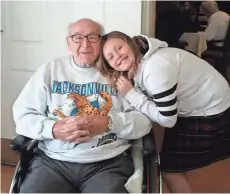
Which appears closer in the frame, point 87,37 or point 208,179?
point 87,37

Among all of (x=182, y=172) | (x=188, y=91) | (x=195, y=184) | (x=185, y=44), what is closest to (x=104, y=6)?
(x=188, y=91)

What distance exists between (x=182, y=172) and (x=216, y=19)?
95.8 inches

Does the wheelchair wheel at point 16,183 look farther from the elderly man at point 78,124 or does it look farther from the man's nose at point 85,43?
the man's nose at point 85,43

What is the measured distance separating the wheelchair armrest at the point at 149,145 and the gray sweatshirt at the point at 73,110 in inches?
1.1

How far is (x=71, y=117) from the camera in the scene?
1.75 metres

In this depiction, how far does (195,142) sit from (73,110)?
596 millimetres

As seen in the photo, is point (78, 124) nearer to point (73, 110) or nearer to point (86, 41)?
point (73, 110)

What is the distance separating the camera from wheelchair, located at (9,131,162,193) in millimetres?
1651

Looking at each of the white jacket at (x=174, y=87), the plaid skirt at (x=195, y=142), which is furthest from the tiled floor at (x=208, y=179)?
the white jacket at (x=174, y=87)

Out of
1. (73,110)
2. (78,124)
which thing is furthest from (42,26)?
(78,124)

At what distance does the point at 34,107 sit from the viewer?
1.82 metres

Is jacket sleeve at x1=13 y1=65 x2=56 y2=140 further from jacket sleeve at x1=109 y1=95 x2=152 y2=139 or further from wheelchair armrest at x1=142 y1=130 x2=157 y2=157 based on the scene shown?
wheelchair armrest at x1=142 y1=130 x2=157 y2=157

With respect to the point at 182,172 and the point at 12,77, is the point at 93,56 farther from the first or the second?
the point at 12,77

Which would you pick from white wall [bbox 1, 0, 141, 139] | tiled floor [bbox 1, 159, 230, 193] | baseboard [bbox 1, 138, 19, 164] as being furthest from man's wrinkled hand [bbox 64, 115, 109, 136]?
baseboard [bbox 1, 138, 19, 164]
